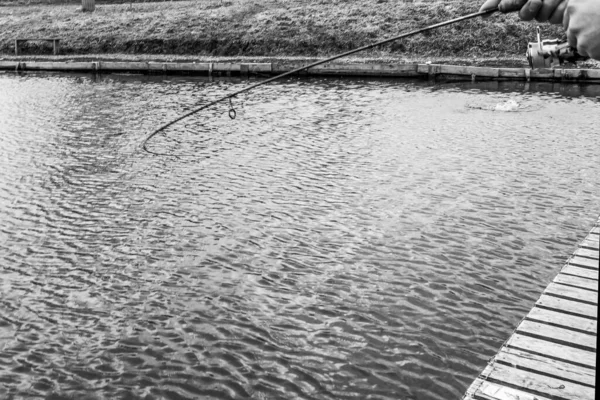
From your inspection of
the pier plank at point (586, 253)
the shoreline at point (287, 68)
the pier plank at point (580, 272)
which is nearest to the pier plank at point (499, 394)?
the pier plank at point (580, 272)

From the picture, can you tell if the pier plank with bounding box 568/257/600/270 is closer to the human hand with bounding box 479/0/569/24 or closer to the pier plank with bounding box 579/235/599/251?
the pier plank with bounding box 579/235/599/251

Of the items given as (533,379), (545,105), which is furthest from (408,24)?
(533,379)

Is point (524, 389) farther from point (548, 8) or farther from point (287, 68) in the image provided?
point (287, 68)

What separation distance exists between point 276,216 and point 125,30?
1020 inches

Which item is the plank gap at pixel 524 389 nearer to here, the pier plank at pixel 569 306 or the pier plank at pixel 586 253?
the pier plank at pixel 569 306

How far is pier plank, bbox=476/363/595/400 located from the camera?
200 inches

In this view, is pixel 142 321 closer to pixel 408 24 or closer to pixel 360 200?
pixel 360 200

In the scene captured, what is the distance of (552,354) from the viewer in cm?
564

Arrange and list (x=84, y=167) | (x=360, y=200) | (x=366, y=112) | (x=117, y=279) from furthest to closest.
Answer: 1. (x=366, y=112)
2. (x=84, y=167)
3. (x=360, y=200)
4. (x=117, y=279)

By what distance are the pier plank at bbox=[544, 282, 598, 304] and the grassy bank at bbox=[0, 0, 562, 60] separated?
2168 cm

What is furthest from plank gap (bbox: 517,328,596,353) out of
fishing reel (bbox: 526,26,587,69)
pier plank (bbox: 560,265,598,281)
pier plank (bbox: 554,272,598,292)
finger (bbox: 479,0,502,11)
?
finger (bbox: 479,0,502,11)

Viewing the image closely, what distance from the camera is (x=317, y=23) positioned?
30984 millimetres

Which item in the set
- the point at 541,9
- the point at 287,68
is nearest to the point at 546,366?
the point at 541,9

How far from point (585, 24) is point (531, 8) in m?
0.57
